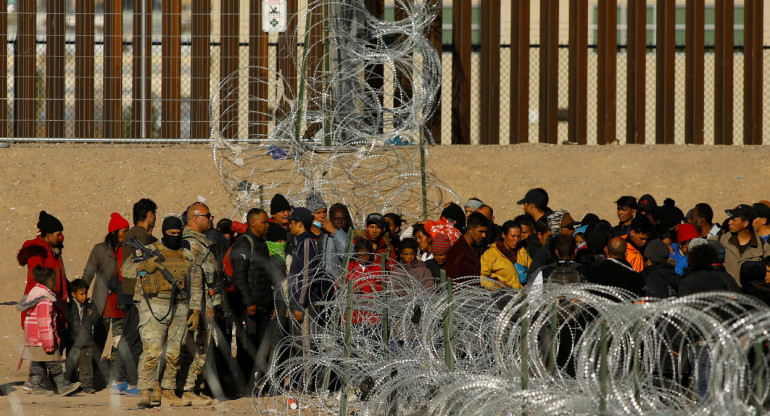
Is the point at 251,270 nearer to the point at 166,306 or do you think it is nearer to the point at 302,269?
the point at 302,269

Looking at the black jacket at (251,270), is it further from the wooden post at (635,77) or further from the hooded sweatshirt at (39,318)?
the wooden post at (635,77)

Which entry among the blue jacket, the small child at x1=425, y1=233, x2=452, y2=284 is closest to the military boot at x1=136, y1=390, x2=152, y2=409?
the blue jacket

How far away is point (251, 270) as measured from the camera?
8469 millimetres

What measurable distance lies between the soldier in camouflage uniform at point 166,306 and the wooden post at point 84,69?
708cm

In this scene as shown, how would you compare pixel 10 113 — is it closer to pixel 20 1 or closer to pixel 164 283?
pixel 20 1

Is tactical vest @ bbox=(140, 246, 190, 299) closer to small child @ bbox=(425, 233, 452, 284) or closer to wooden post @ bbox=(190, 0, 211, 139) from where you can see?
small child @ bbox=(425, 233, 452, 284)

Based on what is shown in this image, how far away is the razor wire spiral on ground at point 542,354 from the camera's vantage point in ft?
14.7

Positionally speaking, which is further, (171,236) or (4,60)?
(4,60)

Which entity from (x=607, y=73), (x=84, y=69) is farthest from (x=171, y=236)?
(x=607, y=73)

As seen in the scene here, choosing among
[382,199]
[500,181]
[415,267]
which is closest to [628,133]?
[500,181]

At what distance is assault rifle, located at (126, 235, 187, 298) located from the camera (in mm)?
7602

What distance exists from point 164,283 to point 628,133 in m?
8.83

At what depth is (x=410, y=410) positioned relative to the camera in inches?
240

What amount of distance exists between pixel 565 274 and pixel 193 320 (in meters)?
2.66
